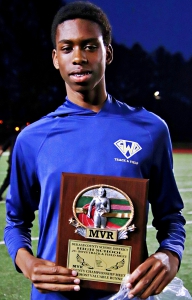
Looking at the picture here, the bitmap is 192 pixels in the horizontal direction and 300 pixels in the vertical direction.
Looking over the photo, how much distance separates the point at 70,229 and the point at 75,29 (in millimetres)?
474

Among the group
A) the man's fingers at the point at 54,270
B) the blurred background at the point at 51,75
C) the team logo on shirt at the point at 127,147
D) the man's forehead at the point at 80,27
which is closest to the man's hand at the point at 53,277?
the man's fingers at the point at 54,270

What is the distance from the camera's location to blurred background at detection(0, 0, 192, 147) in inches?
906

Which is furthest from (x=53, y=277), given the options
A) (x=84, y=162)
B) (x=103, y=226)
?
(x=84, y=162)

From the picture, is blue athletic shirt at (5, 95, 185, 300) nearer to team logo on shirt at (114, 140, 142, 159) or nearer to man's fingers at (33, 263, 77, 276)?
team logo on shirt at (114, 140, 142, 159)

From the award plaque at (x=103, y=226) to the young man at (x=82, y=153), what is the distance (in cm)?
5

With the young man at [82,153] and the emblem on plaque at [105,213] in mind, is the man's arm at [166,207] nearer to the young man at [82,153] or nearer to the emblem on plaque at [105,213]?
the young man at [82,153]

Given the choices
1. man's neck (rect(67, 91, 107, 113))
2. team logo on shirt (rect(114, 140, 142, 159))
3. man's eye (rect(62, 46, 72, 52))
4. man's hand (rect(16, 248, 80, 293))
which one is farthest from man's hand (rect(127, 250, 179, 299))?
man's eye (rect(62, 46, 72, 52))

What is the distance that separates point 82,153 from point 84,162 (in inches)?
0.9

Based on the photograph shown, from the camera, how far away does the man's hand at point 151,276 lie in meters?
0.96

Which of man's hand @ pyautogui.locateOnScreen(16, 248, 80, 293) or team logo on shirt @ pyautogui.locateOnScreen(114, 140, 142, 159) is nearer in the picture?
man's hand @ pyautogui.locateOnScreen(16, 248, 80, 293)

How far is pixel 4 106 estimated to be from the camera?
2212 cm

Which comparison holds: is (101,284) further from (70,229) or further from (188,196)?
(188,196)

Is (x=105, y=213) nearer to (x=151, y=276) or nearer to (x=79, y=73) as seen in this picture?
(x=151, y=276)

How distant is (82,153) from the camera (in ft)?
3.57
